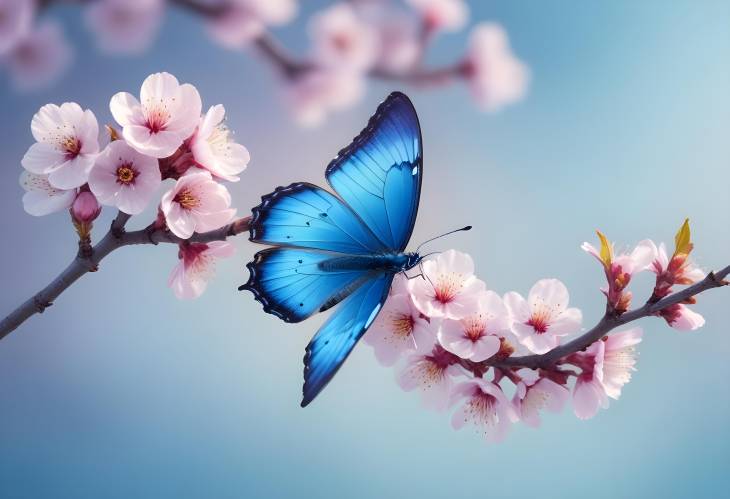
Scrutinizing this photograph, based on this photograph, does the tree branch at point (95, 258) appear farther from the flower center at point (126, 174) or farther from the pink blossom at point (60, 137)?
the pink blossom at point (60, 137)

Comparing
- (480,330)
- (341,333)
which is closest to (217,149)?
(341,333)

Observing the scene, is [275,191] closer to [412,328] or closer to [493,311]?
[412,328]

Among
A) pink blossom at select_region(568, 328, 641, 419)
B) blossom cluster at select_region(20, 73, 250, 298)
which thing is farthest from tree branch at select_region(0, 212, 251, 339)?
pink blossom at select_region(568, 328, 641, 419)

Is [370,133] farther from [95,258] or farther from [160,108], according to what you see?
[95,258]

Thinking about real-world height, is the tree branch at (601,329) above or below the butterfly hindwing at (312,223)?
below

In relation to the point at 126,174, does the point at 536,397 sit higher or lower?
→ lower

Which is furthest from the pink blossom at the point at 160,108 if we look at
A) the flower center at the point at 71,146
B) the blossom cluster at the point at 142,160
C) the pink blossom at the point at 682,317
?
the pink blossom at the point at 682,317

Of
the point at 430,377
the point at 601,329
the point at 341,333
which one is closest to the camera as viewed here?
the point at 341,333

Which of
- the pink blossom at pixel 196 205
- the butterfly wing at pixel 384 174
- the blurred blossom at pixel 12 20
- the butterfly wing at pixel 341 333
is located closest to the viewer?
the butterfly wing at pixel 341 333
